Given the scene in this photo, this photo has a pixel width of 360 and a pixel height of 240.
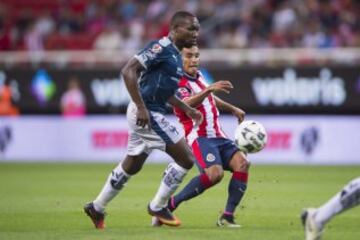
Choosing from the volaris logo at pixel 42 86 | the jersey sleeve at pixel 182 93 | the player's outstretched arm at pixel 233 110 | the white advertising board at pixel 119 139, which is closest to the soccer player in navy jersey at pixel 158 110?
the jersey sleeve at pixel 182 93

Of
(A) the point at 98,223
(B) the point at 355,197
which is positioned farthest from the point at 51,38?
(B) the point at 355,197

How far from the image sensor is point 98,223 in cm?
1031

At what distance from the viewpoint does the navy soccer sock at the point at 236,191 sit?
10.5m

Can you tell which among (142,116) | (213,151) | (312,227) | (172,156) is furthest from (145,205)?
(312,227)

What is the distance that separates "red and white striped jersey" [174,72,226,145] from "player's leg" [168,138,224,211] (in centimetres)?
13

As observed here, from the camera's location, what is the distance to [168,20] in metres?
26.1

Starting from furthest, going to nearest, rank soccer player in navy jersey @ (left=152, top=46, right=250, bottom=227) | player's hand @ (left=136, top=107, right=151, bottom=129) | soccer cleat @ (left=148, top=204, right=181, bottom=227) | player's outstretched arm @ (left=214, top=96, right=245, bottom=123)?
player's outstretched arm @ (left=214, top=96, right=245, bottom=123), soccer player in navy jersey @ (left=152, top=46, right=250, bottom=227), soccer cleat @ (left=148, top=204, right=181, bottom=227), player's hand @ (left=136, top=107, right=151, bottom=129)

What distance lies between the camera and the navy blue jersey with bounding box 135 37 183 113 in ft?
31.9

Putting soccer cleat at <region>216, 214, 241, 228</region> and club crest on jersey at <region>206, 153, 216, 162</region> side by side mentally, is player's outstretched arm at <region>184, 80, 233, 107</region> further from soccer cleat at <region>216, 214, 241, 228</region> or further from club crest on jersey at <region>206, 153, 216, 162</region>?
soccer cleat at <region>216, 214, 241, 228</region>

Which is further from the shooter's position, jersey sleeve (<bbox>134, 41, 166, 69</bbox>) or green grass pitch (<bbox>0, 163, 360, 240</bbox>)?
green grass pitch (<bbox>0, 163, 360, 240</bbox>)

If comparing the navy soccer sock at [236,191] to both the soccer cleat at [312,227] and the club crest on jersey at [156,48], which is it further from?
the soccer cleat at [312,227]

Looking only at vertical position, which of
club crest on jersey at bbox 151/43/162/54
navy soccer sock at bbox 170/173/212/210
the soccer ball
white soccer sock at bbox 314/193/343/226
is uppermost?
club crest on jersey at bbox 151/43/162/54

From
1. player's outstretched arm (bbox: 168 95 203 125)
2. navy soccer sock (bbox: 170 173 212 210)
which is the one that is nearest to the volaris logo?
navy soccer sock (bbox: 170 173 212 210)

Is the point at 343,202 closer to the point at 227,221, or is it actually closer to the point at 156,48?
the point at 227,221
